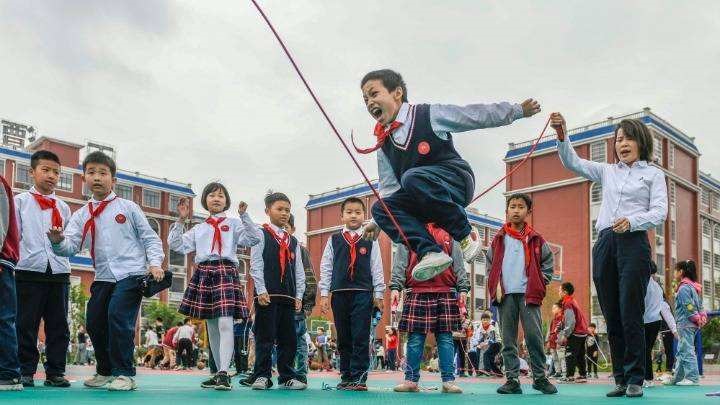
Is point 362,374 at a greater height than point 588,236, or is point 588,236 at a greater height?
point 588,236

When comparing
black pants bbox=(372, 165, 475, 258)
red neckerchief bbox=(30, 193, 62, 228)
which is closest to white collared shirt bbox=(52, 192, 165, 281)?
red neckerchief bbox=(30, 193, 62, 228)

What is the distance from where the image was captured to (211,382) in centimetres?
616

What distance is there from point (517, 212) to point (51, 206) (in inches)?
154

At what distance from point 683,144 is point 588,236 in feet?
33.7

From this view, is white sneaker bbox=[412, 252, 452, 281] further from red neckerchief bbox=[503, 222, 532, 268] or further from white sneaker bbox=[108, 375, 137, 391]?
white sneaker bbox=[108, 375, 137, 391]

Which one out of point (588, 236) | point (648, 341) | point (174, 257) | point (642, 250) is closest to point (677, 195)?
point (588, 236)

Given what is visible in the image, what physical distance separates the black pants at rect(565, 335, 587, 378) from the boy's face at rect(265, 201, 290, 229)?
617 centimetres

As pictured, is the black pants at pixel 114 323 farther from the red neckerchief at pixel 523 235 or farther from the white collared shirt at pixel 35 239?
the red neckerchief at pixel 523 235

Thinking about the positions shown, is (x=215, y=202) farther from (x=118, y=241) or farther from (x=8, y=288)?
(x=8, y=288)

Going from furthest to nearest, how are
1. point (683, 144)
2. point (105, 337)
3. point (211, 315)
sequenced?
point (683, 144), point (211, 315), point (105, 337)

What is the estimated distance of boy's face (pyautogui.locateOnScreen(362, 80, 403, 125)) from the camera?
4477 millimetres

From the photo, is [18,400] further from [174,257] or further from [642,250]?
[174,257]

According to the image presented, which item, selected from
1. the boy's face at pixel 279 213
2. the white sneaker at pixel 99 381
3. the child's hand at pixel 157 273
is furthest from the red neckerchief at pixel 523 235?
the white sneaker at pixel 99 381

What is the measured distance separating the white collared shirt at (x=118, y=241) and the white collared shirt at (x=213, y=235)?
1.21 feet
